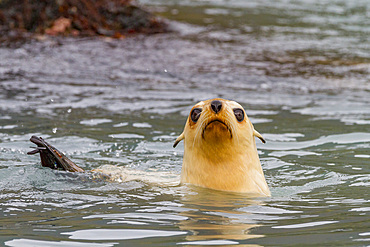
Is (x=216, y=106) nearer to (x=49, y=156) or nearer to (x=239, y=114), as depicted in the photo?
(x=239, y=114)

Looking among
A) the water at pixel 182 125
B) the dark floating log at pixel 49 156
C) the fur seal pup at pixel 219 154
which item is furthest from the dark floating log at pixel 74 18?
the fur seal pup at pixel 219 154

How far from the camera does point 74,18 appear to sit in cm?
1448

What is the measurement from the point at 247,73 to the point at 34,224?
25.8ft

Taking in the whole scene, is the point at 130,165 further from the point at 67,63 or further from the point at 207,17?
the point at 207,17

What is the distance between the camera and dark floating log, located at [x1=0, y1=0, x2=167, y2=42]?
14.0m

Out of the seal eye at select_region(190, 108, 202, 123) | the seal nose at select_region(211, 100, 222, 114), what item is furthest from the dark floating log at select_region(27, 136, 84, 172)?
the seal nose at select_region(211, 100, 222, 114)

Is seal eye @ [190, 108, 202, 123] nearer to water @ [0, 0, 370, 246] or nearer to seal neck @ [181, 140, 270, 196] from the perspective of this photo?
seal neck @ [181, 140, 270, 196]

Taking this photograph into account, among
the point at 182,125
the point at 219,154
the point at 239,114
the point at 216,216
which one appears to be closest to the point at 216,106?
the point at 239,114

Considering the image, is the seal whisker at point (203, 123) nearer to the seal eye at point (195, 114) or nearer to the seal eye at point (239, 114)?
the seal eye at point (195, 114)

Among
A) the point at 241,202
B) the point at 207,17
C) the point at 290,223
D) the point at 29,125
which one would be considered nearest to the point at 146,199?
the point at 241,202

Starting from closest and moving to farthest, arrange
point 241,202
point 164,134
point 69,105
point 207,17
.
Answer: point 241,202 < point 164,134 < point 69,105 < point 207,17

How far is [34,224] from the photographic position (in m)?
4.50

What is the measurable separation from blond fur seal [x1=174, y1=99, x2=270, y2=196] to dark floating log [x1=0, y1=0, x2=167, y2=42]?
9149mm

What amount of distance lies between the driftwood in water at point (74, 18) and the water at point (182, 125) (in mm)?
718
